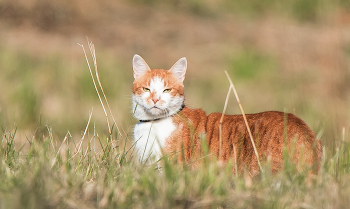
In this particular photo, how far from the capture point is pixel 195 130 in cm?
314

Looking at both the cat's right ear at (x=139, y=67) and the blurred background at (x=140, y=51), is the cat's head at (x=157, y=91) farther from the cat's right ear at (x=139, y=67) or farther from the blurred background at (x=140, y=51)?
the blurred background at (x=140, y=51)

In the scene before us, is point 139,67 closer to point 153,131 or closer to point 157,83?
point 157,83

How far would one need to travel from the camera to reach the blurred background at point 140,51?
224 inches

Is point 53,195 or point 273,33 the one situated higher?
point 273,33

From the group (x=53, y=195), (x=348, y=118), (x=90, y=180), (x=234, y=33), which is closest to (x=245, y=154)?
(x=90, y=180)

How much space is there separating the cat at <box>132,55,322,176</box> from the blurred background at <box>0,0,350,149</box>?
6.12ft

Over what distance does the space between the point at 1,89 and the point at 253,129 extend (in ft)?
12.5

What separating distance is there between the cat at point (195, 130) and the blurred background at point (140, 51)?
1864 millimetres

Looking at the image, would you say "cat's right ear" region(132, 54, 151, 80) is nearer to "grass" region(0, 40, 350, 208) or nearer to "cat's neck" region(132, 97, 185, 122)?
"cat's neck" region(132, 97, 185, 122)

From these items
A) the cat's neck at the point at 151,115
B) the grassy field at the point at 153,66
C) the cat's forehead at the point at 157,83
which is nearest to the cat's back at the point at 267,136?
the grassy field at the point at 153,66

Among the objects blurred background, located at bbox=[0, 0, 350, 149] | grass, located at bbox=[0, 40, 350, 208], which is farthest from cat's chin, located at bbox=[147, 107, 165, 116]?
blurred background, located at bbox=[0, 0, 350, 149]

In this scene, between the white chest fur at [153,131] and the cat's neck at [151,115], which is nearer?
the white chest fur at [153,131]

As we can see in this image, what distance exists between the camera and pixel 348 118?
505cm

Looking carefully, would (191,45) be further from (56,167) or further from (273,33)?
(56,167)
